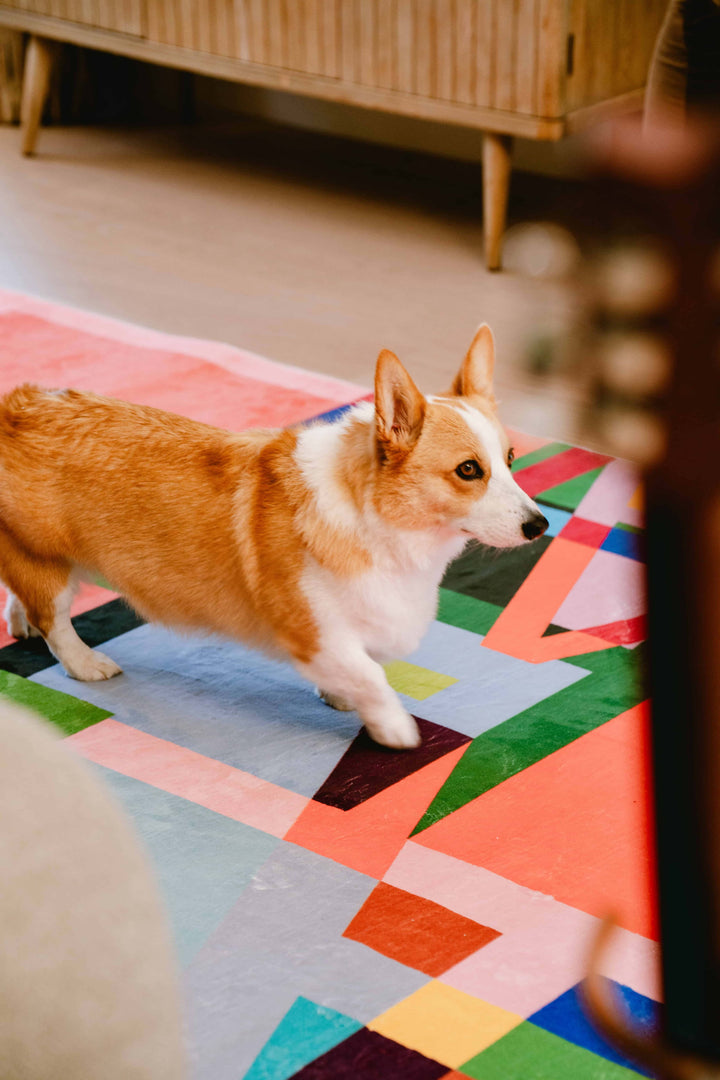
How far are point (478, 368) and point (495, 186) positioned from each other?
5.81 ft

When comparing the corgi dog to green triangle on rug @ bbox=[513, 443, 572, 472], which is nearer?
the corgi dog

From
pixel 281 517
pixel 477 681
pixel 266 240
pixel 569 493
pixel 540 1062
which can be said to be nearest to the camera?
pixel 540 1062

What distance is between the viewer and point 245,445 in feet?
4.59

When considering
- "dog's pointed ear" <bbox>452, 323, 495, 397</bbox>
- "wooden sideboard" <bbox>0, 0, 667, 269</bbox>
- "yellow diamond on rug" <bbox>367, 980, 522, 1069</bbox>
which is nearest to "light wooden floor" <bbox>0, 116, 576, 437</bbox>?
"wooden sideboard" <bbox>0, 0, 667, 269</bbox>

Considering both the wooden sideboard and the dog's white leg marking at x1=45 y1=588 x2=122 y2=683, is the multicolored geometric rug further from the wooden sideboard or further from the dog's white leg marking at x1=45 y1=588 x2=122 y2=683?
the wooden sideboard

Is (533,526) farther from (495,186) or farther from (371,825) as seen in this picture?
(495,186)

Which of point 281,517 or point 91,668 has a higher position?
point 281,517

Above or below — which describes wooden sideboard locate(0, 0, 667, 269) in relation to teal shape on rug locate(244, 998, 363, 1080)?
above

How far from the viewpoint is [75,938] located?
0.62 metres

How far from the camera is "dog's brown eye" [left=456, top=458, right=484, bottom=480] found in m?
1.25

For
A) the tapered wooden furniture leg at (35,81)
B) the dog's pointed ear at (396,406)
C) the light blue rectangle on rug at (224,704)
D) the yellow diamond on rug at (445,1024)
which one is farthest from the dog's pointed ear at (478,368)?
the tapered wooden furniture leg at (35,81)

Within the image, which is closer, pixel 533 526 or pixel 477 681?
Answer: pixel 533 526

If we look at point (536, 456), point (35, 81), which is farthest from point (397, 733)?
point (35, 81)

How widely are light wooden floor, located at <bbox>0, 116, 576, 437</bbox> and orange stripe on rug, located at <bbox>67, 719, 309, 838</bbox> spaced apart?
3.31 feet
